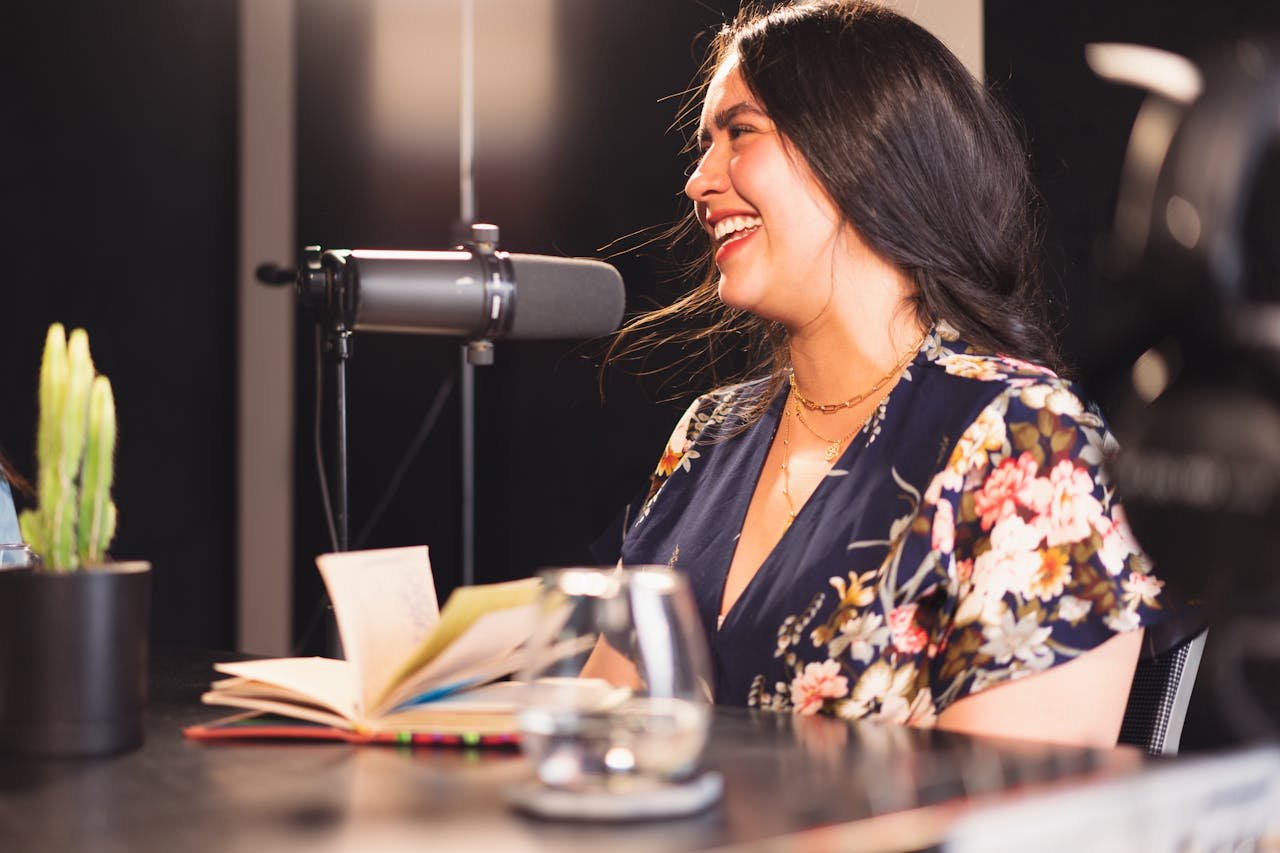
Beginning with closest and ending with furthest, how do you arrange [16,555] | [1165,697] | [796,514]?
[16,555] → [1165,697] → [796,514]

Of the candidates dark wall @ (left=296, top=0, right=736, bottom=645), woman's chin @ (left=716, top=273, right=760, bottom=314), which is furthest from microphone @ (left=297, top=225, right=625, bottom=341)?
dark wall @ (left=296, top=0, right=736, bottom=645)

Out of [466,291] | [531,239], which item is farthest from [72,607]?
[531,239]

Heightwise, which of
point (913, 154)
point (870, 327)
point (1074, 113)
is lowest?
point (870, 327)

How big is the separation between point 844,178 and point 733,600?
1.69 ft

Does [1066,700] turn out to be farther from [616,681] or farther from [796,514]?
[616,681]

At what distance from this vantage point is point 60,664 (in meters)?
1.00

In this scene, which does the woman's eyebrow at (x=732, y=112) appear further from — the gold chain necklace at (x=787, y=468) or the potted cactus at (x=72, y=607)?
the potted cactus at (x=72, y=607)

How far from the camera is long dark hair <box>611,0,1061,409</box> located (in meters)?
1.80

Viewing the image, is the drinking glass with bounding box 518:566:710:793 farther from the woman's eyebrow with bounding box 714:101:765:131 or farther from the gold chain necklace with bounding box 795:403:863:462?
the woman's eyebrow with bounding box 714:101:765:131

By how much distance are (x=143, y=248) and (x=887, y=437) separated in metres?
2.93

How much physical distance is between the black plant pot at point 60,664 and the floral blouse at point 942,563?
76 cm

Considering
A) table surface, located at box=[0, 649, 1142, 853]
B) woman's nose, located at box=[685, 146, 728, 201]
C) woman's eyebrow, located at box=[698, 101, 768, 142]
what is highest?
woman's eyebrow, located at box=[698, 101, 768, 142]

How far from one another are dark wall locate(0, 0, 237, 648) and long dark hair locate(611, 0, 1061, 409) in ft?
8.48

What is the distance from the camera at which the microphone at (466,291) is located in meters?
1.61
